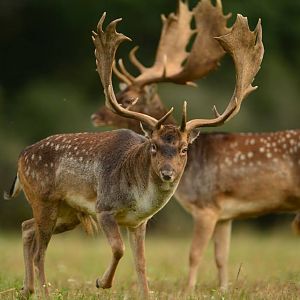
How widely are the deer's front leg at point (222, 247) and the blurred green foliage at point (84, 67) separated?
971 cm

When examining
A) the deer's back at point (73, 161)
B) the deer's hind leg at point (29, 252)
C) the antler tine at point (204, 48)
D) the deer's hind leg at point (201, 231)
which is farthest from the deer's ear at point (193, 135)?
the antler tine at point (204, 48)

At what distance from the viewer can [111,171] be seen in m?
8.75

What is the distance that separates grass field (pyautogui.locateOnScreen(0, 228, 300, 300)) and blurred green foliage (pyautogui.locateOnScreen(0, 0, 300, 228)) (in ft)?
11.5

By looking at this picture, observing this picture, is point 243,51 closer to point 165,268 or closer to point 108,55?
point 108,55

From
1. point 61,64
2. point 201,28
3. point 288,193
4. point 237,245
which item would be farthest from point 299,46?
point 288,193

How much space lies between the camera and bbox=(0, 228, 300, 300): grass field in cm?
916

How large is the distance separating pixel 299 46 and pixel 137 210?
58.2 ft

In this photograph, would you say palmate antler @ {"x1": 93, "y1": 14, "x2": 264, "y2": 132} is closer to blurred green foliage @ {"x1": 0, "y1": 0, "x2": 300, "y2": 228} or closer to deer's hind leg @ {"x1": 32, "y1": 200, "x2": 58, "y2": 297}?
deer's hind leg @ {"x1": 32, "y1": 200, "x2": 58, "y2": 297}

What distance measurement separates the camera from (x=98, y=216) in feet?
28.4

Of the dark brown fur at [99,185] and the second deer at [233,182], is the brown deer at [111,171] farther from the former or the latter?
the second deer at [233,182]

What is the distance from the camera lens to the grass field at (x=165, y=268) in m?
9.16

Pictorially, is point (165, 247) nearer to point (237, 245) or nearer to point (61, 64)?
point (237, 245)

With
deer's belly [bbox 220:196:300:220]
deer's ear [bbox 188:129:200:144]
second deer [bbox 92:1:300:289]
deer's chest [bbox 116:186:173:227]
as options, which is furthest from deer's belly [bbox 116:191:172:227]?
deer's belly [bbox 220:196:300:220]

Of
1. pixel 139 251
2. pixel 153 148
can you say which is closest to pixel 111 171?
pixel 153 148
